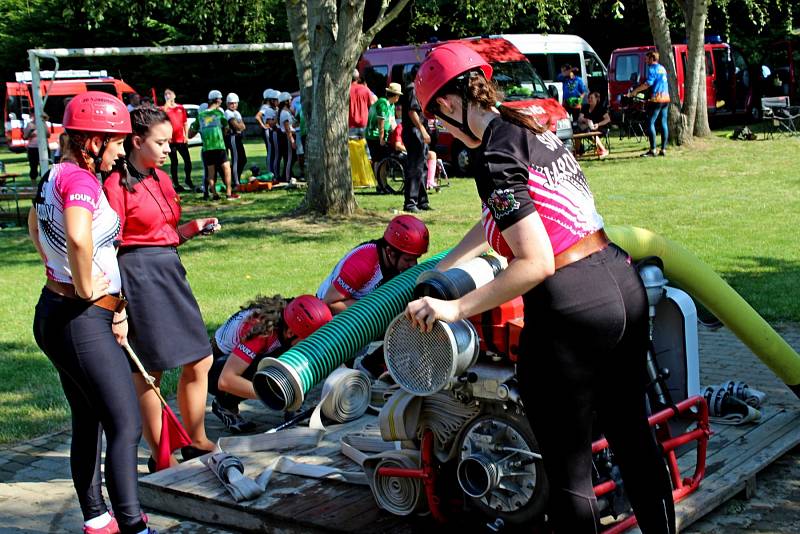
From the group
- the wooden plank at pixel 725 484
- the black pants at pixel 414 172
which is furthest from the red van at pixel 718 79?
the wooden plank at pixel 725 484

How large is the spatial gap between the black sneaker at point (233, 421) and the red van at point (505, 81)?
39.6 ft

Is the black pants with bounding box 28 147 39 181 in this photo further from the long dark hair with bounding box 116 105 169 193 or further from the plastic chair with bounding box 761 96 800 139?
the long dark hair with bounding box 116 105 169 193

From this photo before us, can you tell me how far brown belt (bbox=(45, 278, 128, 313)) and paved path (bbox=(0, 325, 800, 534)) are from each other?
1.12m

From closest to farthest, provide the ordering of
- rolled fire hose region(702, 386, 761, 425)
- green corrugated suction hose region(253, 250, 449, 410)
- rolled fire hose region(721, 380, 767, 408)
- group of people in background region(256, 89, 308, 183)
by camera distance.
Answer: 1. green corrugated suction hose region(253, 250, 449, 410)
2. rolled fire hose region(702, 386, 761, 425)
3. rolled fire hose region(721, 380, 767, 408)
4. group of people in background region(256, 89, 308, 183)

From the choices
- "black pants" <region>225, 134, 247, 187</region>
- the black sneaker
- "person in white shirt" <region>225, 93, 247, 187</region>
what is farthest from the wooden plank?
"black pants" <region>225, 134, 247, 187</region>

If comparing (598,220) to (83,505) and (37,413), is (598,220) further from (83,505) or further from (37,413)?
(37,413)

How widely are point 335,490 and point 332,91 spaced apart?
914 centimetres

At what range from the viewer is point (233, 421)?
5957 mm

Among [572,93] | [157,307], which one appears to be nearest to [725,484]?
[157,307]

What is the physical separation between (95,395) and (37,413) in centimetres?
271

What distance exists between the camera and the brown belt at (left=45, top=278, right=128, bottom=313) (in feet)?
13.1

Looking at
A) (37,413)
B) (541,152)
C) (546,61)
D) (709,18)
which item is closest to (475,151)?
(541,152)

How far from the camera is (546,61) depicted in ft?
92.2

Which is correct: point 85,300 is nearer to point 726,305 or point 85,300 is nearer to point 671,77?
point 726,305
